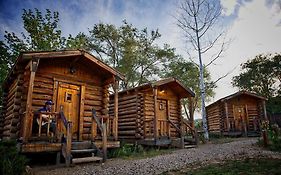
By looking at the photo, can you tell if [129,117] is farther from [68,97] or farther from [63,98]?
[63,98]

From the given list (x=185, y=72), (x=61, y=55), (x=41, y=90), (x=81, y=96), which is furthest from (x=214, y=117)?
(x=41, y=90)

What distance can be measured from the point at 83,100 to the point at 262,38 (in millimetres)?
9319

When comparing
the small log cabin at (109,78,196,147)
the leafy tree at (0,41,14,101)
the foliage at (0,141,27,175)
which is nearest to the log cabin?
the foliage at (0,141,27,175)

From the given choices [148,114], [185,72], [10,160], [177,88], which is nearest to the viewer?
[10,160]

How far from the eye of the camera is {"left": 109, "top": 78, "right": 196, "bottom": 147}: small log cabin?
12.8 m

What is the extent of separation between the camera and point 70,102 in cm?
1005

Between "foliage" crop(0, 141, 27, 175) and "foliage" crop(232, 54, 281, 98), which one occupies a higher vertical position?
"foliage" crop(232, 54, 281, 98)

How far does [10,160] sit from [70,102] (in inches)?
196

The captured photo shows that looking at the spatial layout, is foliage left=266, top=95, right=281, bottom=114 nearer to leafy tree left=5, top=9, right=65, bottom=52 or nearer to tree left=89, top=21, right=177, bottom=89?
tree left=89, top=21, right=177, bottom=89

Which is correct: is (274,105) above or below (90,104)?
above

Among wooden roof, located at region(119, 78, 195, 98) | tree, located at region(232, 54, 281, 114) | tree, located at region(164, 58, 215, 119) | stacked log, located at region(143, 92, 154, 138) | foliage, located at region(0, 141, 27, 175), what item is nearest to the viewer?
foliage, located at region(0, 141, 27, 175)

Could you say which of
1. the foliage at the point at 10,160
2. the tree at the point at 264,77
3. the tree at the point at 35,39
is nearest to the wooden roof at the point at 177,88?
the foliage at the point at 10,160

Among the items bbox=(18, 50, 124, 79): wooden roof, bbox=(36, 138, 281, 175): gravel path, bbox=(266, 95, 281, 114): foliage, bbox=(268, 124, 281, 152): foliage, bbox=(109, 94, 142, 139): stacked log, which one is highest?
bbox=(18, 50, 124, 79): wooden roof

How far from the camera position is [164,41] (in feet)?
83.9
